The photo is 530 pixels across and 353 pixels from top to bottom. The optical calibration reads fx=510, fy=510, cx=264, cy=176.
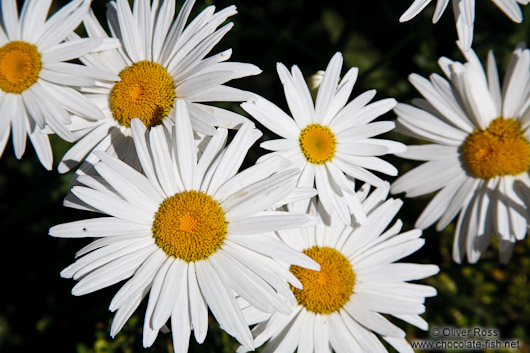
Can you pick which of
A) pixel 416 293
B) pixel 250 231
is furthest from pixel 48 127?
pixel 416 293

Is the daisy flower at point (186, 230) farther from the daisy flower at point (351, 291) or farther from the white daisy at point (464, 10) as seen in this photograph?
the white daisy at point (464, 10)

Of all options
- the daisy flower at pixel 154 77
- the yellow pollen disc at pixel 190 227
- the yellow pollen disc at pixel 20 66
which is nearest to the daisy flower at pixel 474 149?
the daisy flower at pixel 154 77

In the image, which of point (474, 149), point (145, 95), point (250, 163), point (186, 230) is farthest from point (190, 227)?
point (474, 149)

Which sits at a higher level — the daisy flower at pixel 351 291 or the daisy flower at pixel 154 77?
the daisy flower at pixel 154 77

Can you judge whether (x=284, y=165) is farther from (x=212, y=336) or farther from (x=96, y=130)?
(x=212, y=336)

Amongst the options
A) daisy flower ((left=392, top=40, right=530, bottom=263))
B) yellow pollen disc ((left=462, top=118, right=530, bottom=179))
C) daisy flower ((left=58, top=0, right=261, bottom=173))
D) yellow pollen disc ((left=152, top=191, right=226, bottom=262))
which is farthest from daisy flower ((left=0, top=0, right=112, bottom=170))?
yellow pollen disc ((left=462, top=118, right=530, bottom=179))

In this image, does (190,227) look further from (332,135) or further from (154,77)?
(332,135)
